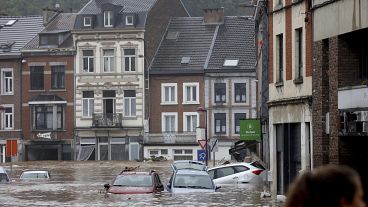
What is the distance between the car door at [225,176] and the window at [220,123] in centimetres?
3555

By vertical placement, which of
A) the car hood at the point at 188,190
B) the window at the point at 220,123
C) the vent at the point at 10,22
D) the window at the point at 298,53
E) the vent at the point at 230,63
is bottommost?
the car hood at the point at 188,190

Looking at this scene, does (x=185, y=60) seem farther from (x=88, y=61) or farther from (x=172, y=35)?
(x=88, y=61)

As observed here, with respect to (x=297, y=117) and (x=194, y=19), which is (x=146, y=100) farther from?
(x=297, y=117)

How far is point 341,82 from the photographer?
87.5 feet

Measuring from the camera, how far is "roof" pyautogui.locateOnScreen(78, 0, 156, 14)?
81.2 m

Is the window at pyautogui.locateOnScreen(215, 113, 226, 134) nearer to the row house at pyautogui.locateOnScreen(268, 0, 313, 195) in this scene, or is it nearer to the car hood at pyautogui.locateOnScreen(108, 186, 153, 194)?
the row house at pyautogui.locateOnScreen(268, 0, 313, 195)

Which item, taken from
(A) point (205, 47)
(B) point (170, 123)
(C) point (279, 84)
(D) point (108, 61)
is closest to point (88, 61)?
(D) point (108, 61)

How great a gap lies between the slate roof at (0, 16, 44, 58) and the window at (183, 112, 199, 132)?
13374 millimetres

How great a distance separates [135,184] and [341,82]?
28.2 ft

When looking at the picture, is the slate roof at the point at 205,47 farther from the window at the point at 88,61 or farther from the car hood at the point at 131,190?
the car hood at the point at 131,190

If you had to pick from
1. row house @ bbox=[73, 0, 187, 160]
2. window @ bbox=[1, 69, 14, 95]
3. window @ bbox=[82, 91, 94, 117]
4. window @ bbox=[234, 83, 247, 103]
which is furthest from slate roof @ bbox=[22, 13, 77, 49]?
window @ bbox=[234, 83, 247, 103]

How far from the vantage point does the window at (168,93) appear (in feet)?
265

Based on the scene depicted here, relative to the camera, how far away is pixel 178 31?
83.8 m

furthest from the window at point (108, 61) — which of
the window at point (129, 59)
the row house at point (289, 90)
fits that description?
the row house at point (289, 90)
